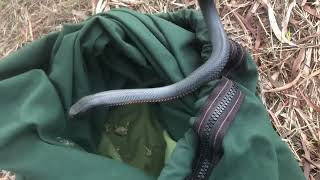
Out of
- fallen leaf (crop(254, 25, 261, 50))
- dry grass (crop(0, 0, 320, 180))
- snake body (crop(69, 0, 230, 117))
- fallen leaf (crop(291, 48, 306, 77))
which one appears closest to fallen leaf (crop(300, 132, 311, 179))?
dry grass (crop(0, 0, 320, 180))

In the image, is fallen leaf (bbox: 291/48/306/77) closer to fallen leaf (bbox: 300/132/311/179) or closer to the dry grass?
the dry grass

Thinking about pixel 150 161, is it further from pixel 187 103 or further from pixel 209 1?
pixel 209 1

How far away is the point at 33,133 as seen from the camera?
1348 mm

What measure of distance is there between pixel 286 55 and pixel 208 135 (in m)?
0.56

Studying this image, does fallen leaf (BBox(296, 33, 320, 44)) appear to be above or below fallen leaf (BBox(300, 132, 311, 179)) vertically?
above

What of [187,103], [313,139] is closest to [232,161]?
[187,103]

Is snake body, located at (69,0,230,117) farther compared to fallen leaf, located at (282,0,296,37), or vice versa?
fallen leaf, located at (282,0,296,37)

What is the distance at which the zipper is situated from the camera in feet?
4.22

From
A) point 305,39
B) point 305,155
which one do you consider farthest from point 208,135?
point 305,39

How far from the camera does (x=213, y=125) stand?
1290mm

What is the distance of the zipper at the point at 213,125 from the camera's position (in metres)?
1.29

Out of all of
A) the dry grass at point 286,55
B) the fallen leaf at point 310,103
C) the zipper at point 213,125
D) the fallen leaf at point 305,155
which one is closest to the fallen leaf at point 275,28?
the dry grass at point 286,55

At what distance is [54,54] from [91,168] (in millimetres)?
303

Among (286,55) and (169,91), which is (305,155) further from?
(169,91)
